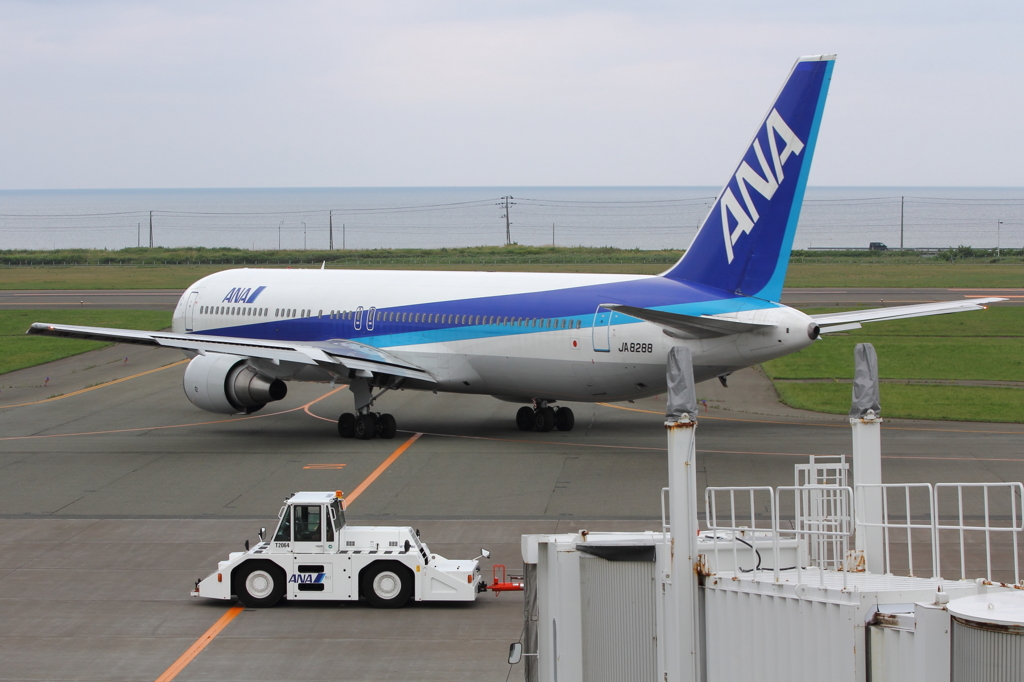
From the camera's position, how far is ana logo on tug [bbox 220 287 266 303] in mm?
41531

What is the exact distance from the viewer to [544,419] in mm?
38531

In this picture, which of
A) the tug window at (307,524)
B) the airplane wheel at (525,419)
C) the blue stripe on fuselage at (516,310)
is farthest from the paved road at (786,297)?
the tug window at (307,524)

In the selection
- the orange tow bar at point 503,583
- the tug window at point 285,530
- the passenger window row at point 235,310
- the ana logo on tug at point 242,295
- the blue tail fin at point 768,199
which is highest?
the blue tail fin at point 768,199

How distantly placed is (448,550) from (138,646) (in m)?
7.32

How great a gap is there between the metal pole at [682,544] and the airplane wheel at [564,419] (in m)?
27.7

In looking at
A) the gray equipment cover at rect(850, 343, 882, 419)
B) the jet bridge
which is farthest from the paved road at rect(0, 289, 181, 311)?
the gray equipment cover at rect(850, 343, 882, 419)

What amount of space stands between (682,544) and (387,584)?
11.5 meters

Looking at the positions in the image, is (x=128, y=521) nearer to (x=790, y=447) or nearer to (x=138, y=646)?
(x=138, y=646)

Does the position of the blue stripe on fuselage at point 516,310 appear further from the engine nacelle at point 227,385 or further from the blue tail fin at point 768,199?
the engine nacelle at point 227,385

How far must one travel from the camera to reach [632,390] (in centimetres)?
3431

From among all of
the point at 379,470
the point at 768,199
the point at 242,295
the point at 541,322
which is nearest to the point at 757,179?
the point at 768,199

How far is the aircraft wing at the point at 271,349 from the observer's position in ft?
113

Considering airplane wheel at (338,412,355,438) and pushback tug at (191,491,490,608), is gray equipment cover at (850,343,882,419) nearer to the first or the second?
pushback tug at (191,491,490,608)

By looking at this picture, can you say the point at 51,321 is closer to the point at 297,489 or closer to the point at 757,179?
the point at 297,489
